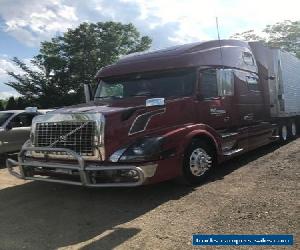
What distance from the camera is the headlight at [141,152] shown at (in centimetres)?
653

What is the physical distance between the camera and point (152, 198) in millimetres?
7055

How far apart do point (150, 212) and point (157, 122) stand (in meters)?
1.54

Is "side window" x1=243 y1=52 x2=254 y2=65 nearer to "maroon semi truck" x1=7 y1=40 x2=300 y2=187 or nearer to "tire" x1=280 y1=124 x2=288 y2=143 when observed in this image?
"maroon semi truck" x1=7 y1=40 x2=300 y2=187

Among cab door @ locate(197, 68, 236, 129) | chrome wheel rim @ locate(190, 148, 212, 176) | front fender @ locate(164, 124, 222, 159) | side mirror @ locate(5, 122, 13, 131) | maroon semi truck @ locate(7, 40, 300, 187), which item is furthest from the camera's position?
side mirror @ locate(5, 122, 13, 131)

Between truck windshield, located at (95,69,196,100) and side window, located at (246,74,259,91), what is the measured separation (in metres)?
2.43

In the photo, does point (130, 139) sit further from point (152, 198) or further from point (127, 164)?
point (152, 198)

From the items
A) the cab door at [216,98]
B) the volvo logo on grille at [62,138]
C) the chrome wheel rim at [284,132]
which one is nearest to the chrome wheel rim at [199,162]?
the cab door at [216,98]

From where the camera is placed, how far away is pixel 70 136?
22.8 ft

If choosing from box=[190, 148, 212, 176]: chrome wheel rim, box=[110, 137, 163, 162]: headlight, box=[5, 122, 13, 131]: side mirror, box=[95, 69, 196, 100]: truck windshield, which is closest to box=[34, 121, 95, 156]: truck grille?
box=[110, 137, 163, 162]: headlight

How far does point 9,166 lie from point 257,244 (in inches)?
187

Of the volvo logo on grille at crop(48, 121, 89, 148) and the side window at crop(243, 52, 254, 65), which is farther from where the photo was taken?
the side window at crop(243, 52, 254, 65)

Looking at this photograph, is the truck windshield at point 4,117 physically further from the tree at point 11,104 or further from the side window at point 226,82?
the tree at point 11,104

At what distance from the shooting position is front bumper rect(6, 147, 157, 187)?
642 cm

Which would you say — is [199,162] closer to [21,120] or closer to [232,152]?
[232,152]
